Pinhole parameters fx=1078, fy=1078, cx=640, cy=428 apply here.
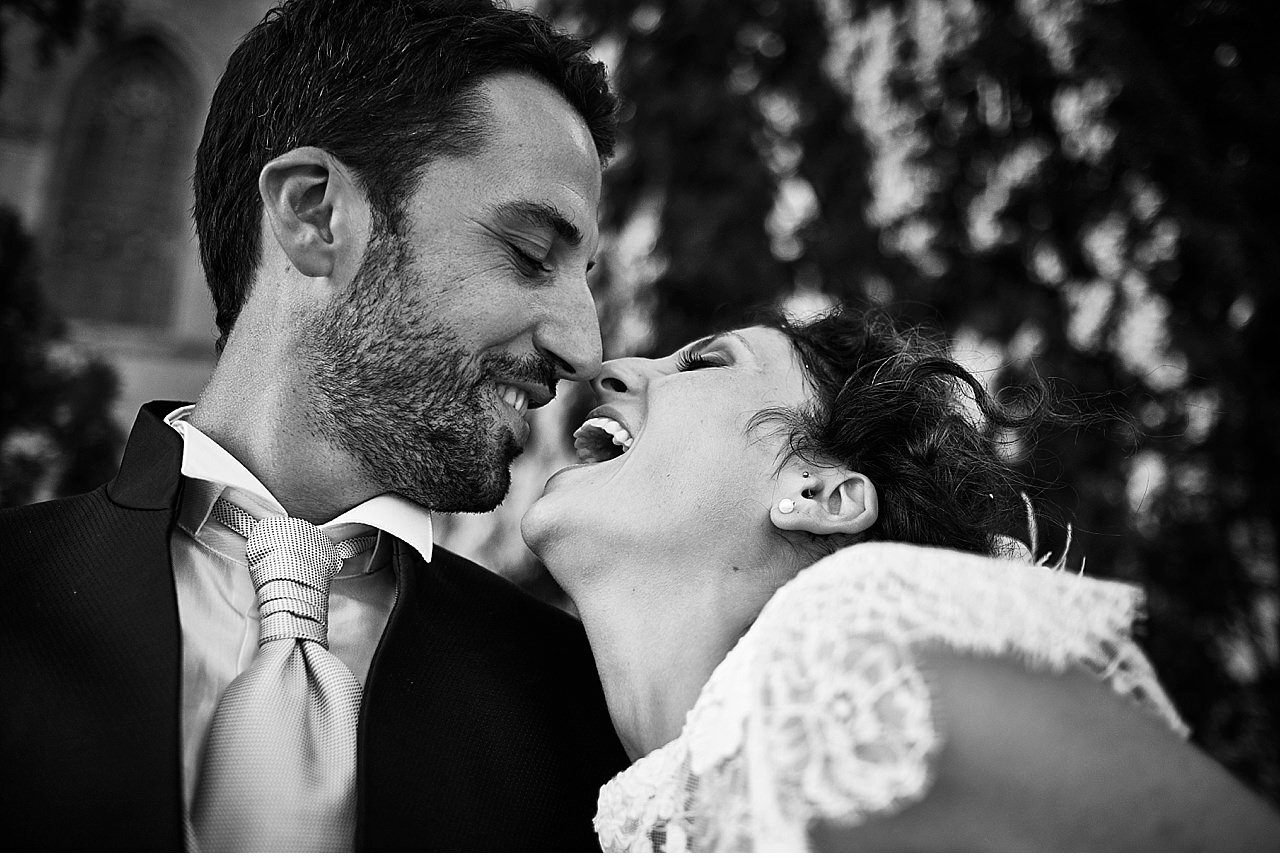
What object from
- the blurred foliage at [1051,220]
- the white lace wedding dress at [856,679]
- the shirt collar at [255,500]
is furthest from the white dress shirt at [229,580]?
the blurred foliage at [1051,220]

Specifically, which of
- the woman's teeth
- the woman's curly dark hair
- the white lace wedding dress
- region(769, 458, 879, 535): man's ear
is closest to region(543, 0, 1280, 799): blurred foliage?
the woman's curly dark hair

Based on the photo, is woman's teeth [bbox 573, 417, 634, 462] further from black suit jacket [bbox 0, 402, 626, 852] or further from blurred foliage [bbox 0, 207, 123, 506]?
blurred foliage [bbox 0, 207, 123, 506]

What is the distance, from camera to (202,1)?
7051mm

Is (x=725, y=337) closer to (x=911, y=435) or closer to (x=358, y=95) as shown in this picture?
(x=911, y=435)

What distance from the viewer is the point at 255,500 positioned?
189 centimetres

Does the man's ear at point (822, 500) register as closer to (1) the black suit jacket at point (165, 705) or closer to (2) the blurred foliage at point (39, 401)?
(1) the black suit jacket at point (165, 705)

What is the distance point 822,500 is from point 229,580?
1023 mm

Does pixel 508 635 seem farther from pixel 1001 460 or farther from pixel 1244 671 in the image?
pixel 1244 671

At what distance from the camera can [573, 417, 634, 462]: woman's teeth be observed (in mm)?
2151

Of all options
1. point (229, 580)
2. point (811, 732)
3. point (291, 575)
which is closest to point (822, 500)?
point (811, 732)

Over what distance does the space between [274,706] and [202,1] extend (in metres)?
6.72

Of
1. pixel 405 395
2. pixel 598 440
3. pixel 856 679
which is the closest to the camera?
pixel 856 679

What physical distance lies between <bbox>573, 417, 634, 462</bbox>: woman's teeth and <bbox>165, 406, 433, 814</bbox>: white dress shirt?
1.28ft

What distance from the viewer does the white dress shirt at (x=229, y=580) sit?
1675mm
